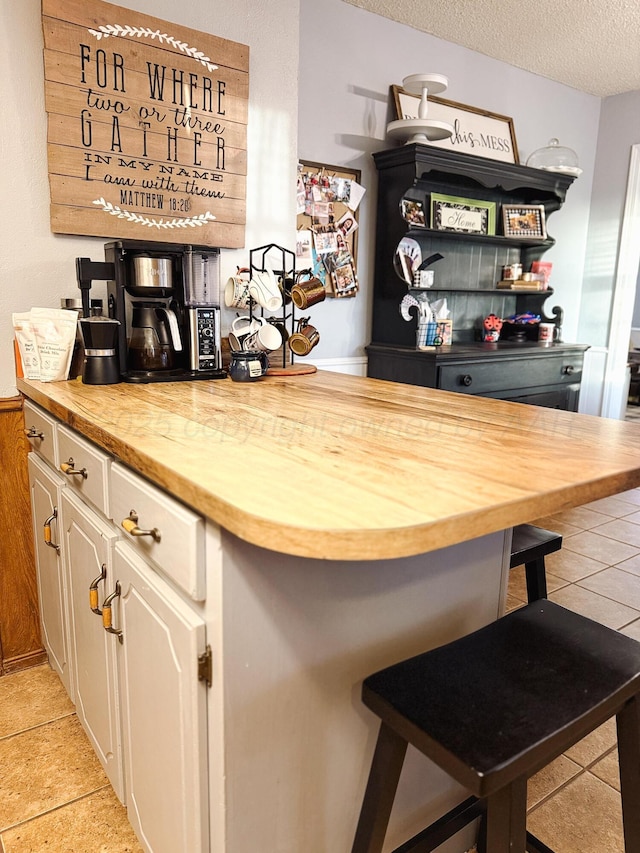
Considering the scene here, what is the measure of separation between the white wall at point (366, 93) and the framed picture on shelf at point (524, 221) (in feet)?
1.28

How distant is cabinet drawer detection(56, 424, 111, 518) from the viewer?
1208mm

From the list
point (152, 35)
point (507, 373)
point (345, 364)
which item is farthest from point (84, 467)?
point (507, 373)

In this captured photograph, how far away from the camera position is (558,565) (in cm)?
286

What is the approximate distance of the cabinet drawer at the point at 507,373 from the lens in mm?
2977

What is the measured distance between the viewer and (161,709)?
1.02 m

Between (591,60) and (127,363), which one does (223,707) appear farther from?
(591,60)

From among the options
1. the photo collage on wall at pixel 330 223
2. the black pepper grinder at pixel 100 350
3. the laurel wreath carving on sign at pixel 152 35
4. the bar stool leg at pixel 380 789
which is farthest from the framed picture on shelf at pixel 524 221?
the bar stool leg at pixel 380 789

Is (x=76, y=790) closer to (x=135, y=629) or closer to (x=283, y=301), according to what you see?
(x=135, y=629)

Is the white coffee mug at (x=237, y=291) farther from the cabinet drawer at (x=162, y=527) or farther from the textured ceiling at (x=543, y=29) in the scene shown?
the textured ceiling at (x=543, y=29)

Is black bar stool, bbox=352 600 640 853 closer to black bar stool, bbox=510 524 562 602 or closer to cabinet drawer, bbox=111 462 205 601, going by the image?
cabinet drawer, bbox=111 462 205 601

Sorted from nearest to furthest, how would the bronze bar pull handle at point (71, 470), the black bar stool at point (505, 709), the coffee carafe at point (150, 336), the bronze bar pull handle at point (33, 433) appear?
the black bar stool at point (505, 709) → the bronze bar pull handle at point (71, 470) → the bronze bar pull handle at point (33, 433) → the coffee carafe at point (150, 336)

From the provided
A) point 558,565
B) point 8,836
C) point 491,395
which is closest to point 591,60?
point 491,395

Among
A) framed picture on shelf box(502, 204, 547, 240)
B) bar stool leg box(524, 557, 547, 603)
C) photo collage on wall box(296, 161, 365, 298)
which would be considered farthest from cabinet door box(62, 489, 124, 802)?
framed picture on shelf box(502, 204, 547, 240)

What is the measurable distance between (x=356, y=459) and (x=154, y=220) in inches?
53.2
